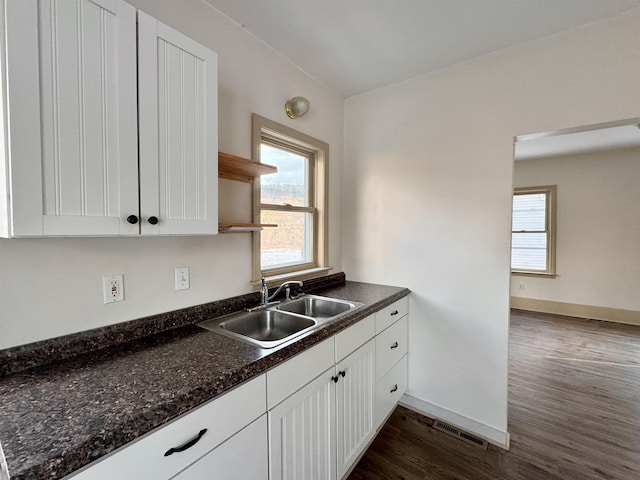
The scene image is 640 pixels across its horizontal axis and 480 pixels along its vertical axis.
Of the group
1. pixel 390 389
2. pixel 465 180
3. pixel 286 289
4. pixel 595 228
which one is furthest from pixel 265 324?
pixel 595 228

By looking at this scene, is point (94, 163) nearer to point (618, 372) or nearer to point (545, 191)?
point (618, 372)

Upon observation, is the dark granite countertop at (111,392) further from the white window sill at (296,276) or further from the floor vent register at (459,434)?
the floor vent register at (459,434)

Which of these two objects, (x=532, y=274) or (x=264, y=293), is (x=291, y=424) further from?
(x=532, y=274)

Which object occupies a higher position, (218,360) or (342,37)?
(342,37)

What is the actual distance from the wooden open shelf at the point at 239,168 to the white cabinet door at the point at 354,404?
1.15 m

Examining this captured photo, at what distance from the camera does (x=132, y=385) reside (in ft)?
2.92

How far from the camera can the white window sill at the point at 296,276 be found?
1.95 meters

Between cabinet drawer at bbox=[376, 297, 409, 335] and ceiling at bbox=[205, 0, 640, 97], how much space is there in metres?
1.76

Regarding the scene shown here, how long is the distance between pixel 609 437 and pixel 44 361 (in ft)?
10.6

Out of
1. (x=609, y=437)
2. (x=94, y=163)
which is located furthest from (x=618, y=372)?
(x=94, y=163)

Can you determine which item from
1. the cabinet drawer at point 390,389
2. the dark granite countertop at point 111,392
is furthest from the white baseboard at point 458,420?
the dark granite countertop at point 111,392

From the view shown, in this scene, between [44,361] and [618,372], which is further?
[618,372]

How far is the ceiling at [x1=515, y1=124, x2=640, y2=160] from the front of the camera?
10.9ft

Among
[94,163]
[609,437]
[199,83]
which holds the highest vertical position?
[199,83]
